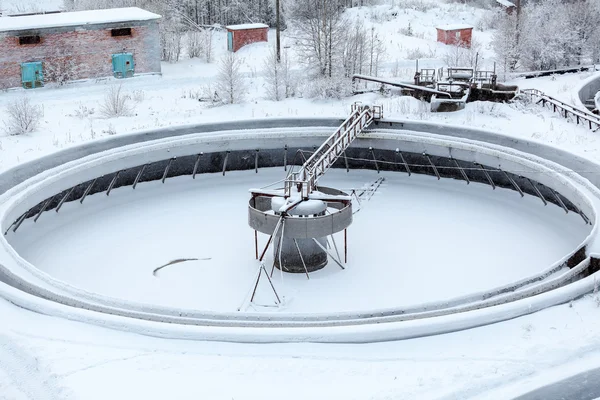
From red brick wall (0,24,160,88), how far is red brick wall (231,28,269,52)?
9.62m

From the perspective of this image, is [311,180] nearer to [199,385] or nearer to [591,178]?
[591,178]

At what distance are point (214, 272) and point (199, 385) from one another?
9694mm

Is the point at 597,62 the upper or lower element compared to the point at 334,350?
upper

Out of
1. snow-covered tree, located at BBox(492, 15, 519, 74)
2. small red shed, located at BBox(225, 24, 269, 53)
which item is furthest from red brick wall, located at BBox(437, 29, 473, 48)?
small red shed, located at BBox(225, 24, 269, 53)

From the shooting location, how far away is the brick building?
38.1 meters

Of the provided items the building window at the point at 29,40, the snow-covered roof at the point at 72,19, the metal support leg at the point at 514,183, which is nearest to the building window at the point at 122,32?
the snow-covered roof at the point at 72,19

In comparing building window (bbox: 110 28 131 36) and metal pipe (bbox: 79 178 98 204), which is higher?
building window (bbox: 110 28 131 36)

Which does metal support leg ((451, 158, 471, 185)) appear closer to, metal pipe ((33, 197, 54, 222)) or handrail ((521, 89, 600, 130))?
handrail ((521, 89, 600, 130))

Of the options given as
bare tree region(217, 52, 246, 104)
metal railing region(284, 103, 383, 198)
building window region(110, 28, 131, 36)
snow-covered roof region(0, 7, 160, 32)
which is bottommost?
metal railing region(284, 103, 383, 198)

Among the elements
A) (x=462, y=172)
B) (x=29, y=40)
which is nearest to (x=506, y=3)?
(x=462, y=172)

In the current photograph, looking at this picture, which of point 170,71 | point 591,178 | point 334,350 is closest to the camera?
point 334,350

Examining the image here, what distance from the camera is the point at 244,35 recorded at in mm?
50562

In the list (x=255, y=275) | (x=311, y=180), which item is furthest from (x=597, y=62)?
(x=255, y=275)

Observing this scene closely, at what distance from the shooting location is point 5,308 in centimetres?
1422
